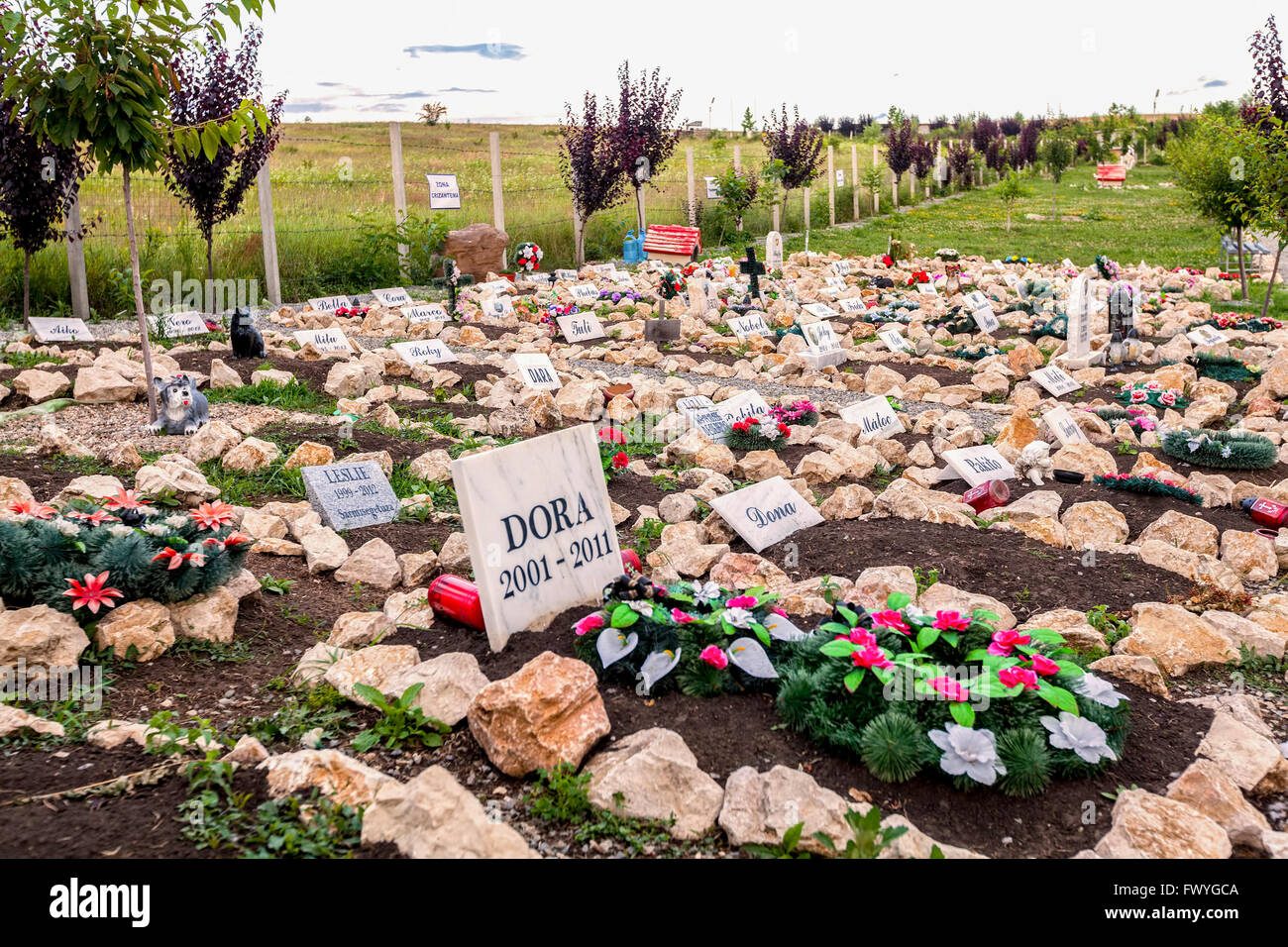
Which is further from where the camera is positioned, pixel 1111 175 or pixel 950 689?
pixel 1111 175

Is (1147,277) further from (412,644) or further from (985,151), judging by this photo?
(985,151)

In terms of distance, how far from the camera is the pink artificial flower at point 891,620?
3081 mm

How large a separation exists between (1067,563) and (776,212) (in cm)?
1913

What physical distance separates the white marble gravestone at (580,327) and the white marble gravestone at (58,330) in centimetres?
452

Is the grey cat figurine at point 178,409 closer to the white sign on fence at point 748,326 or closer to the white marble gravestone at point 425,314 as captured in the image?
the white marble gravestone at point 425,314

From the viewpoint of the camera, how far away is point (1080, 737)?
2779 mm

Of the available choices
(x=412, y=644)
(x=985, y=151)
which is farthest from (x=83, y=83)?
(x=985, y=151)

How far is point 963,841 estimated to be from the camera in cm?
252

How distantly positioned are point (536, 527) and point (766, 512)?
1709mm

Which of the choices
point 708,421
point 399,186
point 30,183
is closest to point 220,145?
point 30,183

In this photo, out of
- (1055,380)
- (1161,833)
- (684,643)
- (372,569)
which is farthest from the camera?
(1055,380)

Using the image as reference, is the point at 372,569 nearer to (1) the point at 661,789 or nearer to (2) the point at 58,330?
(1) the point at 661,789

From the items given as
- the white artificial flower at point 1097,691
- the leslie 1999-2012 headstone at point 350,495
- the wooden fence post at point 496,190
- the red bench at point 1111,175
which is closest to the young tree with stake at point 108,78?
the leslie 1999-2012 headstone at point 350,495

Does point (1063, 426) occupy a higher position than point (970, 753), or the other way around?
point (1063, 426)
